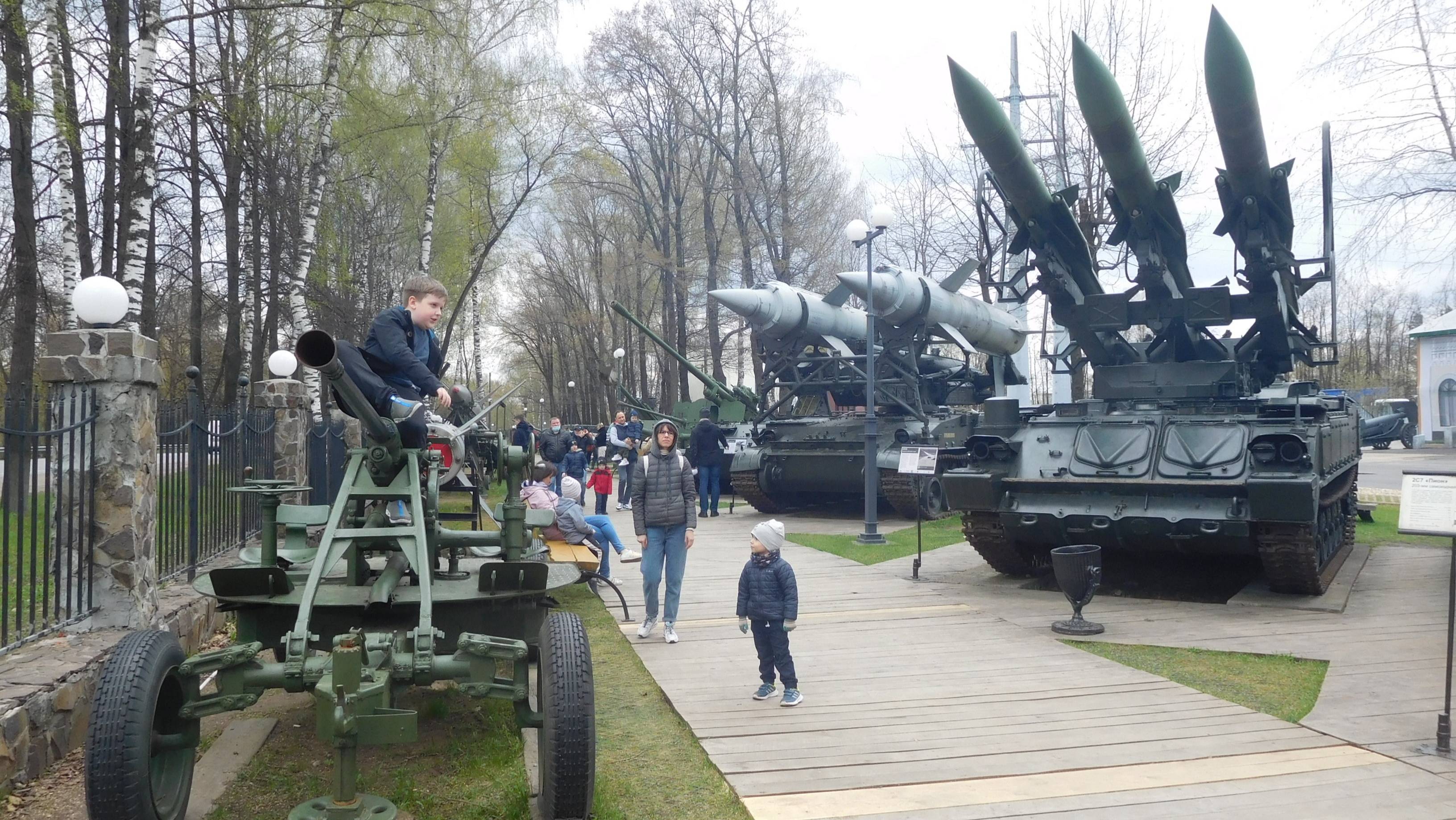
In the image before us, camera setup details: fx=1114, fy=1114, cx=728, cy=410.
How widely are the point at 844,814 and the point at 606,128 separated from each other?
29347 mm

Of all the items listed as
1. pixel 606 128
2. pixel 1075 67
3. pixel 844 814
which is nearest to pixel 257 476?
pixel 844 814

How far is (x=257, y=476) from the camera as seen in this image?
10.0 metres

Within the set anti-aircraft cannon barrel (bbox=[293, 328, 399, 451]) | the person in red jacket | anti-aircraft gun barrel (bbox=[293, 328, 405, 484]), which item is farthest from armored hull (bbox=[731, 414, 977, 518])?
anti-aircraft cannon barrel (bbox=[293, 328, 399, 451])

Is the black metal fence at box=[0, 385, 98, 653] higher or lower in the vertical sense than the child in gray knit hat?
higher

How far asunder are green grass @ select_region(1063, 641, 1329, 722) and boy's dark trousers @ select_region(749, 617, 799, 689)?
229 cm

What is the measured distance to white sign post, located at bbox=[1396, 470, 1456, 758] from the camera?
5.11 m

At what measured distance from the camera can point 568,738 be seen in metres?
3.80

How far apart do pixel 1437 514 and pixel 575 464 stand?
44.9ft

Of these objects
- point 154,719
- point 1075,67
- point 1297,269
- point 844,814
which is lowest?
point 844,814

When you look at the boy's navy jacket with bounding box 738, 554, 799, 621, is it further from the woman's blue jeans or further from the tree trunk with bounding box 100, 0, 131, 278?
the tree trunk with bounding box 100, 0, 131, 278

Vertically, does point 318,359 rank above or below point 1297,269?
below

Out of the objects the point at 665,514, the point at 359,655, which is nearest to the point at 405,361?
the point at 359,655

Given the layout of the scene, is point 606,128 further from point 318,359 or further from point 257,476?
point 318,359

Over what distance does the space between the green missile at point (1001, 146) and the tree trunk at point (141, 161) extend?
7520 mm
